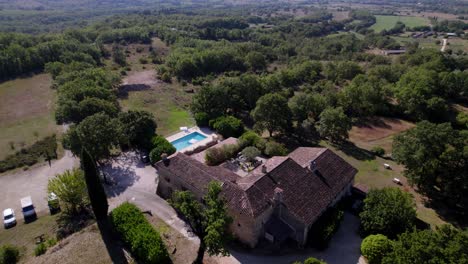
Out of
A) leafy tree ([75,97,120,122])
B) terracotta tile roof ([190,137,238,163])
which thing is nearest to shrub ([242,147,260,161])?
terracotta tile roof ([190,137,238,163])

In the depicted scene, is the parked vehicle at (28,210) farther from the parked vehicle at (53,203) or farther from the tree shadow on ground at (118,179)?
the tree shadow on ground at (118,179)

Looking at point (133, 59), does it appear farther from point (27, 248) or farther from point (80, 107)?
point (27, 248)

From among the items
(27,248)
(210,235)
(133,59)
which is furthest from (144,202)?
(133,59)

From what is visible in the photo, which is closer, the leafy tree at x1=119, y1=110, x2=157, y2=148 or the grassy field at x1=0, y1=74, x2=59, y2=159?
the leafy tree at x1=119, y1=110, x2=157, y2=148

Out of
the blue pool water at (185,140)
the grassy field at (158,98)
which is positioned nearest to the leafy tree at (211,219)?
the blue pool water at (185,140)

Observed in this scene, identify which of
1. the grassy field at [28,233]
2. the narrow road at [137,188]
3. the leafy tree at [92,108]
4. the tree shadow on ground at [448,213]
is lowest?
the tree shadow on ground at [448,213]

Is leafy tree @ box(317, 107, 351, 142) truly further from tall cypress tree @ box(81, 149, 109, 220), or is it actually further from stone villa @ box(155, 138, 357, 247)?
tall cypress tree @ box(81, 149, 109, 220)
